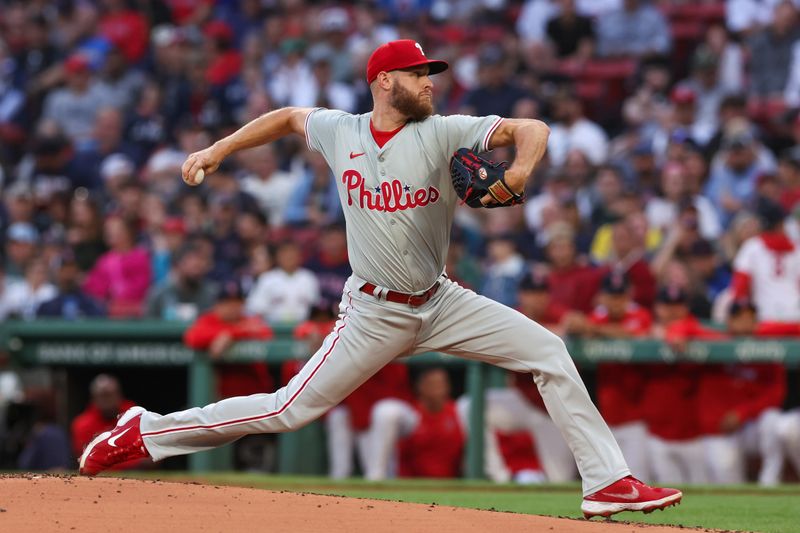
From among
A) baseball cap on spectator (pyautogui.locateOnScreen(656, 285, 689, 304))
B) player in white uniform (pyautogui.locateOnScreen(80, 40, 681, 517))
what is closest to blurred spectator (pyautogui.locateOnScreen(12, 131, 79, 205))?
baseball cap on spectator (pyautogui.locateOnScreen(656, 285, 689, 304))

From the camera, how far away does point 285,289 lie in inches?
399

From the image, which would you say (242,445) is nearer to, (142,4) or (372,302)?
(372,302)

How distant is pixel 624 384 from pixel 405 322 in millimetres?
4012

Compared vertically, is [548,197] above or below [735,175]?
below

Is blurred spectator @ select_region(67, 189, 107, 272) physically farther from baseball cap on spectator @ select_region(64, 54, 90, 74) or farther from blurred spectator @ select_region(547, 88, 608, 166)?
blurred spectator @ select_region(547, 88, 608, 166)

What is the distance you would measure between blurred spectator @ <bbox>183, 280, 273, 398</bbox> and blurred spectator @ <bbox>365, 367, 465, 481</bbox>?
2.91 feet

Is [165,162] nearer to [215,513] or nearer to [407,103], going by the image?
[407,103]

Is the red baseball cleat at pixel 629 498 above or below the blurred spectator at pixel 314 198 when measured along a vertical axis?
below

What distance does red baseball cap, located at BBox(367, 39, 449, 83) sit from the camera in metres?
5.14

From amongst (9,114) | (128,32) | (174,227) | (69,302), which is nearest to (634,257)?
(174,227)

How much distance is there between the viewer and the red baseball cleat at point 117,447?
5379 millimetres

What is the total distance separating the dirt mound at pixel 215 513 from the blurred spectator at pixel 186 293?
4936 mm

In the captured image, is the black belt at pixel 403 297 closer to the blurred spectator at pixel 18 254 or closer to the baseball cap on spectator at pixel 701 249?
the baseball cap on spectator at pixel 701 249

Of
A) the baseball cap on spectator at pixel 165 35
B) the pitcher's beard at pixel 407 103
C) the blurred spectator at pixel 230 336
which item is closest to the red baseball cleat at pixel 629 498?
the pitcher's beard at pixel 407 103
